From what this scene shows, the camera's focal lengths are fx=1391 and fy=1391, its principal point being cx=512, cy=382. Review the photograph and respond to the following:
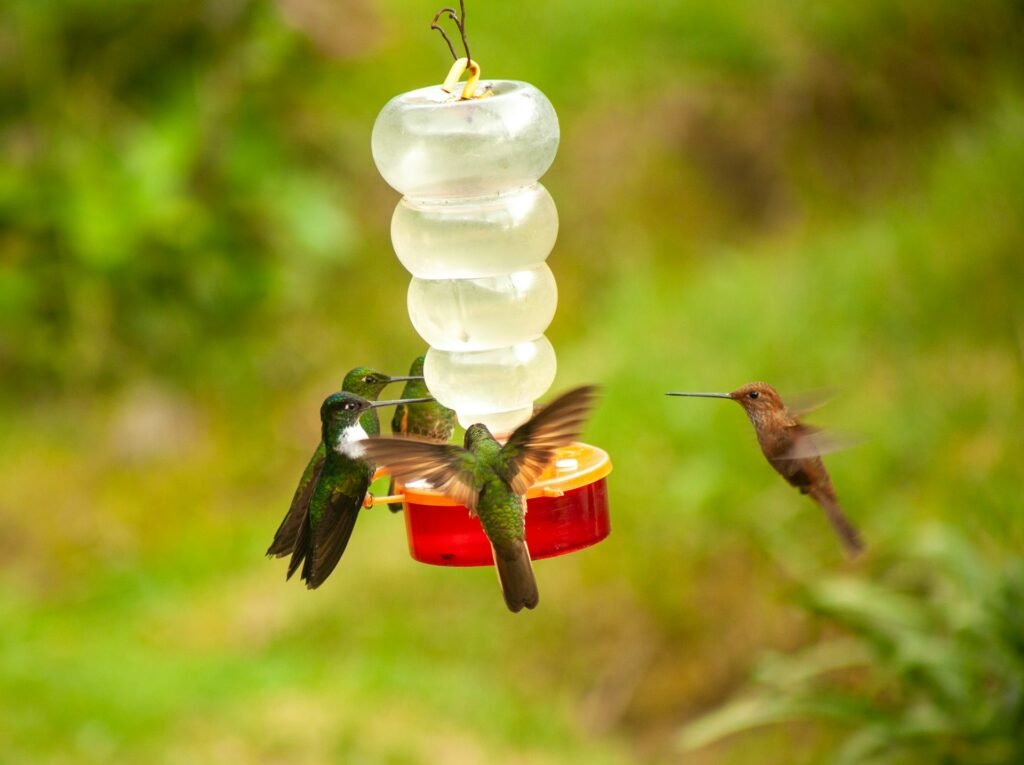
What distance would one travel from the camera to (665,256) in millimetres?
7430

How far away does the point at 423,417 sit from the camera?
2270 millimetres

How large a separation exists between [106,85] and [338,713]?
3.79 metres

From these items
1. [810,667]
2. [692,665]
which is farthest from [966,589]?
[692,665]

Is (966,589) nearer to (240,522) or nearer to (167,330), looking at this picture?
(240,522)

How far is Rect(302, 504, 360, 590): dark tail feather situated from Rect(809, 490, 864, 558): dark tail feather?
752 mm

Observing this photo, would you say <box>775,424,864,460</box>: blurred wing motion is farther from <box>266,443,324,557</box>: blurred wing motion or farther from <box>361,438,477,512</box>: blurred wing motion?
<box>266,443,324,557</box>: blurred wing motion

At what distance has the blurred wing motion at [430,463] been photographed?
178 centimetres

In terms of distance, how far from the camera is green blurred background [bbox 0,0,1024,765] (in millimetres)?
4797

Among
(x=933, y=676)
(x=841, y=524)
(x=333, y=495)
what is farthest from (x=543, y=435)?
(x=933, y=676)

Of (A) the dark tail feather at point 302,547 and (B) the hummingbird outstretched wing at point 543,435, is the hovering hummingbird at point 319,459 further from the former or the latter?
(B) the hummingbird outstretched wing at point 543,435

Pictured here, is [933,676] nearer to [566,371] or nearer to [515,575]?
[515,575]

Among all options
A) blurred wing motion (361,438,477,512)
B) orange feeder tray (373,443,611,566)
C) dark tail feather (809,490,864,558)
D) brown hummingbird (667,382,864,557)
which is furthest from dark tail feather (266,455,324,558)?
dark tail feather (809,490,864,558)

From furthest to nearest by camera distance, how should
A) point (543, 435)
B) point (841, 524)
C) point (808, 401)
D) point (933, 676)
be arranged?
point (933, 676), point (841, 524), point (808, 401), point (543, 435)

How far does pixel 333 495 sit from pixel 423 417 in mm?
280
